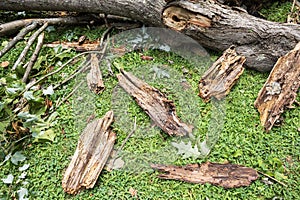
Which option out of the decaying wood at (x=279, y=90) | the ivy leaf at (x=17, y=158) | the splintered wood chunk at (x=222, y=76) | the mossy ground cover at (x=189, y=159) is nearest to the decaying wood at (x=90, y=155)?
the mossy ground cover at (x=189, y=159)

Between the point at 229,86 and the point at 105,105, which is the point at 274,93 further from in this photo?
the point at 105,105

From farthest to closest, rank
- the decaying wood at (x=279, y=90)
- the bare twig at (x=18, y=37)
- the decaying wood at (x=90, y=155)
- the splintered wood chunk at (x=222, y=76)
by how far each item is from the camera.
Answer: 1. the bare twig at (x=18, y=37)
2. the splintered wood chunk at (x=222, y=76)
3. the decaying wood at (x=279, y=90)
4. the decaying wood at (x=90, y=155)

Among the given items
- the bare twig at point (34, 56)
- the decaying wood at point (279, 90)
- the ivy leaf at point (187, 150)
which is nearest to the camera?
the ivy leaf at point (187, 150)

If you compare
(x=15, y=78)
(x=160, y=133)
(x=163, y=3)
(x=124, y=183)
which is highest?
(x=163, y=3)

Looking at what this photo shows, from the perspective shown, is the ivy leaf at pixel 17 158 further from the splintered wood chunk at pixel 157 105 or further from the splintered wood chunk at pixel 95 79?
the splintered wood chunk at pixel 157 105

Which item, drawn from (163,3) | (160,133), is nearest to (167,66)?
(163,3)

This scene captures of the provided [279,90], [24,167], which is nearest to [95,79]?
[24,167]

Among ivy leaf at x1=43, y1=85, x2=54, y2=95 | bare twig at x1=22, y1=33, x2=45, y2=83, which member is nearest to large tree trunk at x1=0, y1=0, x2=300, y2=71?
bare twig at x1=22, y1=33, x2=45, y2=83
